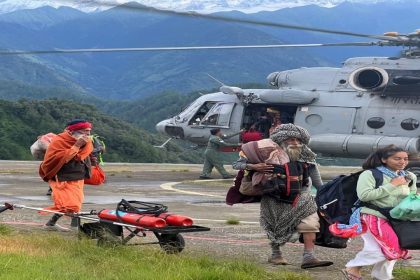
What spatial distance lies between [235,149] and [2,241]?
12941 mm

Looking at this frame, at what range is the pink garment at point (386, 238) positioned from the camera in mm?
6406

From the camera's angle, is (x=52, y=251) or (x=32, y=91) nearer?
(x=52, y=251)

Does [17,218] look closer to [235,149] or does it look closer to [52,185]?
[52,185]

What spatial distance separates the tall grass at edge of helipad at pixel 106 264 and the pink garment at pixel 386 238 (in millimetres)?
693

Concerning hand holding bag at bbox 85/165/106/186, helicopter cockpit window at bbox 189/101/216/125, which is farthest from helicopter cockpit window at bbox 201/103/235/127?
hand holding bag at bbox 85/165/106/186

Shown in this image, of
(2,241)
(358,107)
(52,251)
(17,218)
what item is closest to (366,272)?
(52,251)

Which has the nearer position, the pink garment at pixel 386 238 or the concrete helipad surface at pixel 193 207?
the pink garment at pixel 386 238

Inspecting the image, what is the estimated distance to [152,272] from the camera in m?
6.45

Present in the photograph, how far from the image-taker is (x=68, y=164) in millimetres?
9391

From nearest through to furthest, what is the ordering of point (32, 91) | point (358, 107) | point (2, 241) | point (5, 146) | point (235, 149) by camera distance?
1. point (2, 241)
2. point (358, 107)
3. point (235, 149)
4. point (5, 146)
5. point (32, 91)

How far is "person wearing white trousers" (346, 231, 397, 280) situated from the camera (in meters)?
6.42

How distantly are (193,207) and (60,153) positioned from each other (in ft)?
13.6

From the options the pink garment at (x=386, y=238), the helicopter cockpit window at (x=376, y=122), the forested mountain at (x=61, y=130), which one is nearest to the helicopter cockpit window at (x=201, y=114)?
the helicopter cockpit window at (x=376, y=122)

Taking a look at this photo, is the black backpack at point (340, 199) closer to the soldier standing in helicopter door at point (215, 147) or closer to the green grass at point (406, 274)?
the green grass at point (406, 274)
